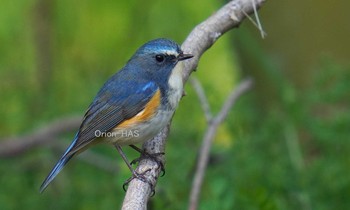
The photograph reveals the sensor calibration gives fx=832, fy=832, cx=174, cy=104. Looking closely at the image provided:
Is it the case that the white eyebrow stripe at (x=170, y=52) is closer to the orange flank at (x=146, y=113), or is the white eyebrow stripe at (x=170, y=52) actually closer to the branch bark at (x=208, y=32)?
the branch bark at (x=208, y=32)

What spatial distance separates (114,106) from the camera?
4.70 m

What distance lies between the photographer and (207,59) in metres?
9.12

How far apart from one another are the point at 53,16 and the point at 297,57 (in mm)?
2808

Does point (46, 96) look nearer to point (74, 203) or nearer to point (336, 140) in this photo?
point (74, 203)

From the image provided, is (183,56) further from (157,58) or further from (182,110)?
(182,110)

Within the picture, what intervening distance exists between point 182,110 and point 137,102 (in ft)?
9.82

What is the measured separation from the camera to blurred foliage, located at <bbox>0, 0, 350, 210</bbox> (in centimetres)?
580

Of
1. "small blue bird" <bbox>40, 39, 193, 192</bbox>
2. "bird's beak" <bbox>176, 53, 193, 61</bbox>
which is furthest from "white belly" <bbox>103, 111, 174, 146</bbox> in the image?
"bird's beak" <bbox>176, 53, 193, 61</bbox>

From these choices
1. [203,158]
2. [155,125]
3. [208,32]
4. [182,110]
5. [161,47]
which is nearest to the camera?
[155,125]

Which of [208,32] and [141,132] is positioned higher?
[208,32]

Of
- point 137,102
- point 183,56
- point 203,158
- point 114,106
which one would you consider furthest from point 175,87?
point 203,158

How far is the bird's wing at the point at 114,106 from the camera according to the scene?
15.0 ft

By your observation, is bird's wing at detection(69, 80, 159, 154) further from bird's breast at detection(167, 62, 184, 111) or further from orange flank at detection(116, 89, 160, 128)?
bird's breast at detection(167, 62, 184, 111)

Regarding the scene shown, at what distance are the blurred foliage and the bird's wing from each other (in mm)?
452
